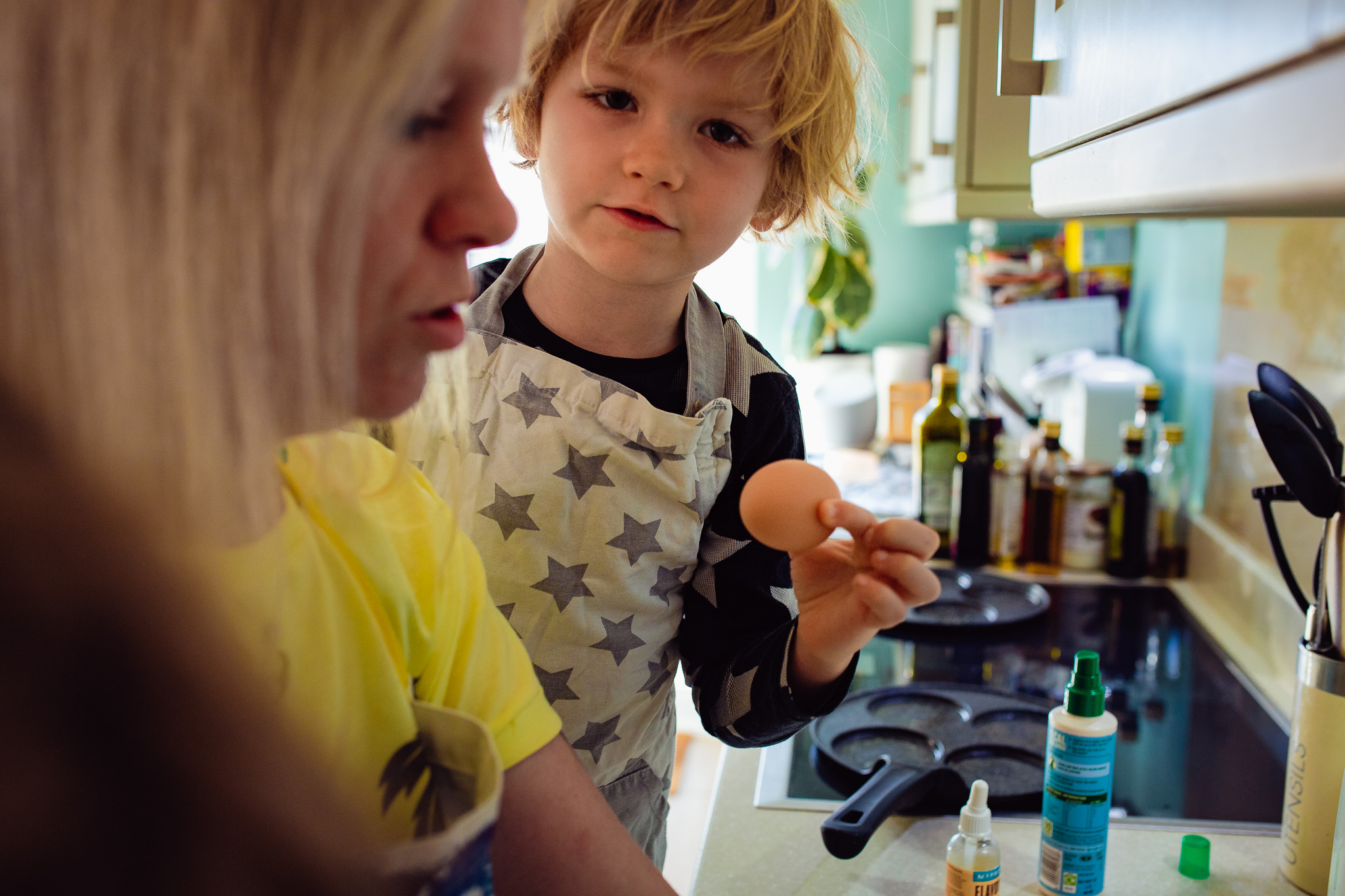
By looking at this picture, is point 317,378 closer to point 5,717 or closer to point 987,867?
point 5,717

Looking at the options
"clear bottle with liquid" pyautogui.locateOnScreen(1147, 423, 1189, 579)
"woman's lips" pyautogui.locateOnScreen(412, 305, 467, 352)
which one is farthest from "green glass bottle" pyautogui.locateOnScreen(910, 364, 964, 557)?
"woman's lips" pyautogui.locateOnScreen(412, 305, 467, 352)

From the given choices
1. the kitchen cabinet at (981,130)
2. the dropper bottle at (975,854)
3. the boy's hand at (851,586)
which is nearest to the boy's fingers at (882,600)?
the boy's hand at (851,586)

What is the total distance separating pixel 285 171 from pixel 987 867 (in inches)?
30.9

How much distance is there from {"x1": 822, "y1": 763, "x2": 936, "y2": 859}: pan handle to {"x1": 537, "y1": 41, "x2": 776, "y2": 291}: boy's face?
1.78ft

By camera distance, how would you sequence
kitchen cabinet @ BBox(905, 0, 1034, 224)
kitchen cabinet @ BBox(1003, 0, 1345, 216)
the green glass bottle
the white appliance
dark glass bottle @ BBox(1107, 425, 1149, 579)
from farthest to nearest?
the white appliance
the green glass bottle
dark glass bottle @ BBox(1107, 425, 1149, 579)
kitchen cabinet @ BBox(905, 0, 1034, 224)
kitchen cabinet @ BBox(1003, 0, 1345, 216)

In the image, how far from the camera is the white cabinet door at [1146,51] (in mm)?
365

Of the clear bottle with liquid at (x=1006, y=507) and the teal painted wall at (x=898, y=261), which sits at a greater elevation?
the teal painted wall at (x=898, y=261)

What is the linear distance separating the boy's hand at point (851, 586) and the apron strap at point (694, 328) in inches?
9.1

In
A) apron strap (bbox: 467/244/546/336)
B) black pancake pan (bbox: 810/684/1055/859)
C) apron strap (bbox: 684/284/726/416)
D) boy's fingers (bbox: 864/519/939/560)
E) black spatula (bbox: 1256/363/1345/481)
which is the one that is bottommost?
black pancake pan (bbox: 810/684/1055/859)

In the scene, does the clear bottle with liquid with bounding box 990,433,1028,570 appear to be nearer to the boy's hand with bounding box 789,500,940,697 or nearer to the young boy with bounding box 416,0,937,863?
the young boy with bounding box 416,0,937,863

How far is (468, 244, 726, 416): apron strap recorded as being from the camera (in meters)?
1.00

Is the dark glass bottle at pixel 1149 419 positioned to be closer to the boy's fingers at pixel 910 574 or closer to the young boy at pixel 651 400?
Result: the young boy at pixel 651 400

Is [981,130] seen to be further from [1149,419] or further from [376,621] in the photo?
[376,621]

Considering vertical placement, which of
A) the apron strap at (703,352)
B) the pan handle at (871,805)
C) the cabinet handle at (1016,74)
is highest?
the cabinet handle at (1016,74)
